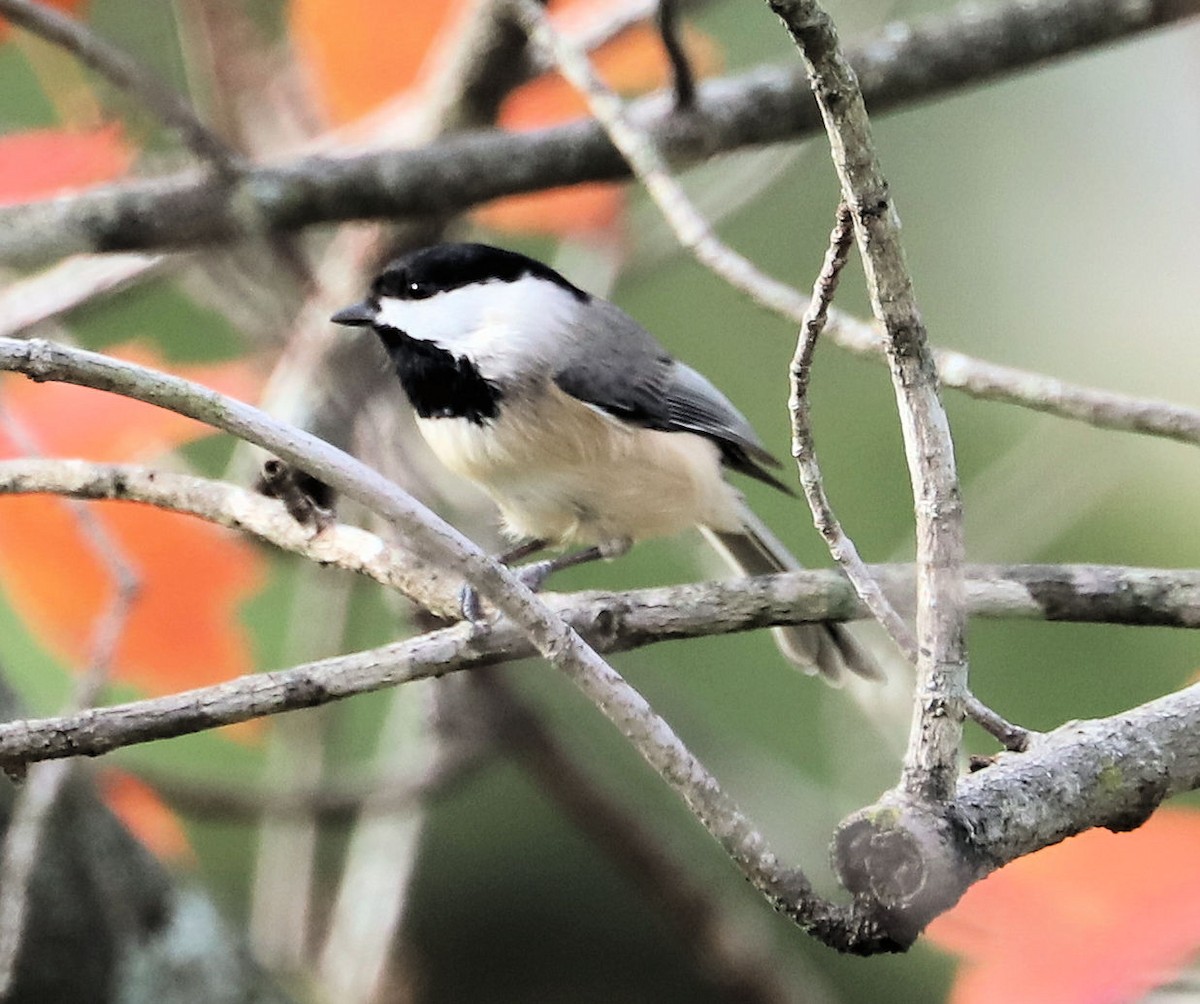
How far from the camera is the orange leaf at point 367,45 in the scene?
69.2 inches

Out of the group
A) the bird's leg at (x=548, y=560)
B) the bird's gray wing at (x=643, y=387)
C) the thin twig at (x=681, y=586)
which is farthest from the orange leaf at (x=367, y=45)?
the thin twig at (x=681, y=586)

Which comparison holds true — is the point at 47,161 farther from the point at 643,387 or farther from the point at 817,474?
the point at 817,474

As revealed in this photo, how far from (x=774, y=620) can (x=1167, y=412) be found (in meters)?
0.38

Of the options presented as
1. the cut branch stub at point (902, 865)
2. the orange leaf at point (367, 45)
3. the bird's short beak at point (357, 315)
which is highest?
the orange leaf at point (367, 45)

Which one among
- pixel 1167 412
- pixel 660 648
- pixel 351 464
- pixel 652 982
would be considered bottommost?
pixel 351 464

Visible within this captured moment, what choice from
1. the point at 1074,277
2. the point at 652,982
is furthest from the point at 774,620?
the point at 1074,277

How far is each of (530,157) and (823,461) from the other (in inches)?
51.4

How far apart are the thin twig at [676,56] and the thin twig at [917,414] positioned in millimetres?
777

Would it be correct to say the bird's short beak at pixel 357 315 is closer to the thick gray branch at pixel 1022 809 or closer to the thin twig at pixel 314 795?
the thin twig at pixel 314 795

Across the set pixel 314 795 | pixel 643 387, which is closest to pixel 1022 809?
pixel 643 387

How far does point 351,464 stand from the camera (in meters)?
0.77

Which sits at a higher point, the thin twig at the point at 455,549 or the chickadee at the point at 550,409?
Answer: the chickadee at the point at 550,409

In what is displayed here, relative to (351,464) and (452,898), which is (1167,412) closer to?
(351,464)

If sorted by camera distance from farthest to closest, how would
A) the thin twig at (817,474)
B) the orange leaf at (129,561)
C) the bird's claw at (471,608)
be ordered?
the orange leaf at (129,561)
the bird's claw at (471,608)
the thin twig at (817,474)
